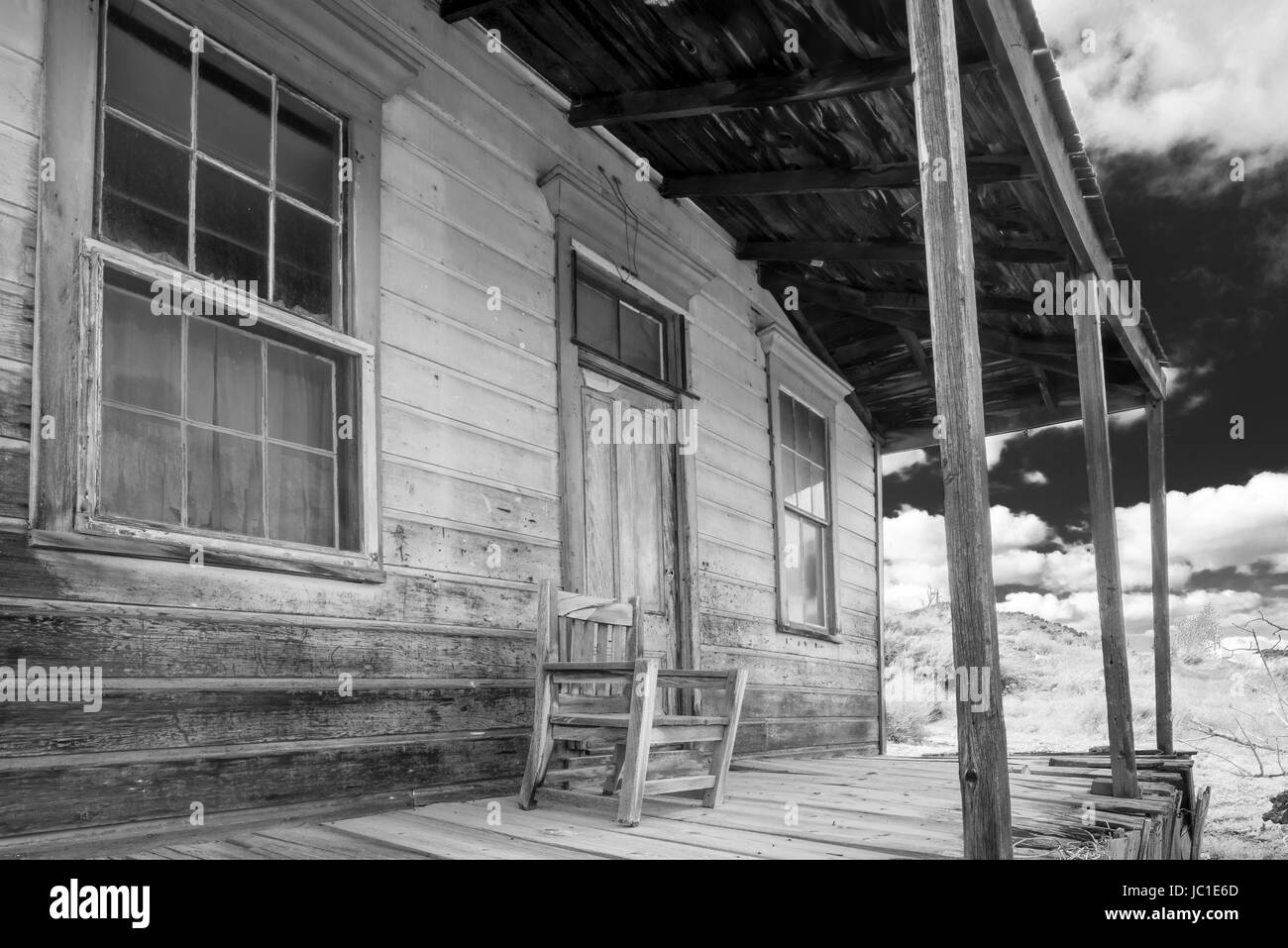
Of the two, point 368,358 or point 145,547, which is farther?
point 368,358

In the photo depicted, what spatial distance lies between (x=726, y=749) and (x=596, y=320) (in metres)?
2.27

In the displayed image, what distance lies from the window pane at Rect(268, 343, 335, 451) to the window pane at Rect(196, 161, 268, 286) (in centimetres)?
23

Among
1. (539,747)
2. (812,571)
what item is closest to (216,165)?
(539,747)

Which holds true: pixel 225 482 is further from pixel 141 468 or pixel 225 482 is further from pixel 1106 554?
pixel 1106 554

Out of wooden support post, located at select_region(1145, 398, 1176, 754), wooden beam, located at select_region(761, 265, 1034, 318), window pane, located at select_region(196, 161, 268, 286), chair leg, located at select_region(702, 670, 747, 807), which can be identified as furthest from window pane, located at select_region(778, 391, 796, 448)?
window pane, located at select_region(196, 161, 268, 286)

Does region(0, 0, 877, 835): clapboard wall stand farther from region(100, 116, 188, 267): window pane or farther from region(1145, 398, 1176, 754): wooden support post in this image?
region(1145, 398, 1176, 754): wooden support post

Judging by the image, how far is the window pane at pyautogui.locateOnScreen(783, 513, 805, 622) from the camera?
21.6 ft

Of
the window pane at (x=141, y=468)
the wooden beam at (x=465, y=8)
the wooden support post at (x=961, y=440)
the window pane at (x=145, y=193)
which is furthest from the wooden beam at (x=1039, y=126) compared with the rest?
the window pane at (x=141, y=468)

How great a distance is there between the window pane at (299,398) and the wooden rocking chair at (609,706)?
976 mm

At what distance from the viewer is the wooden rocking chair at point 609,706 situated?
313cm
